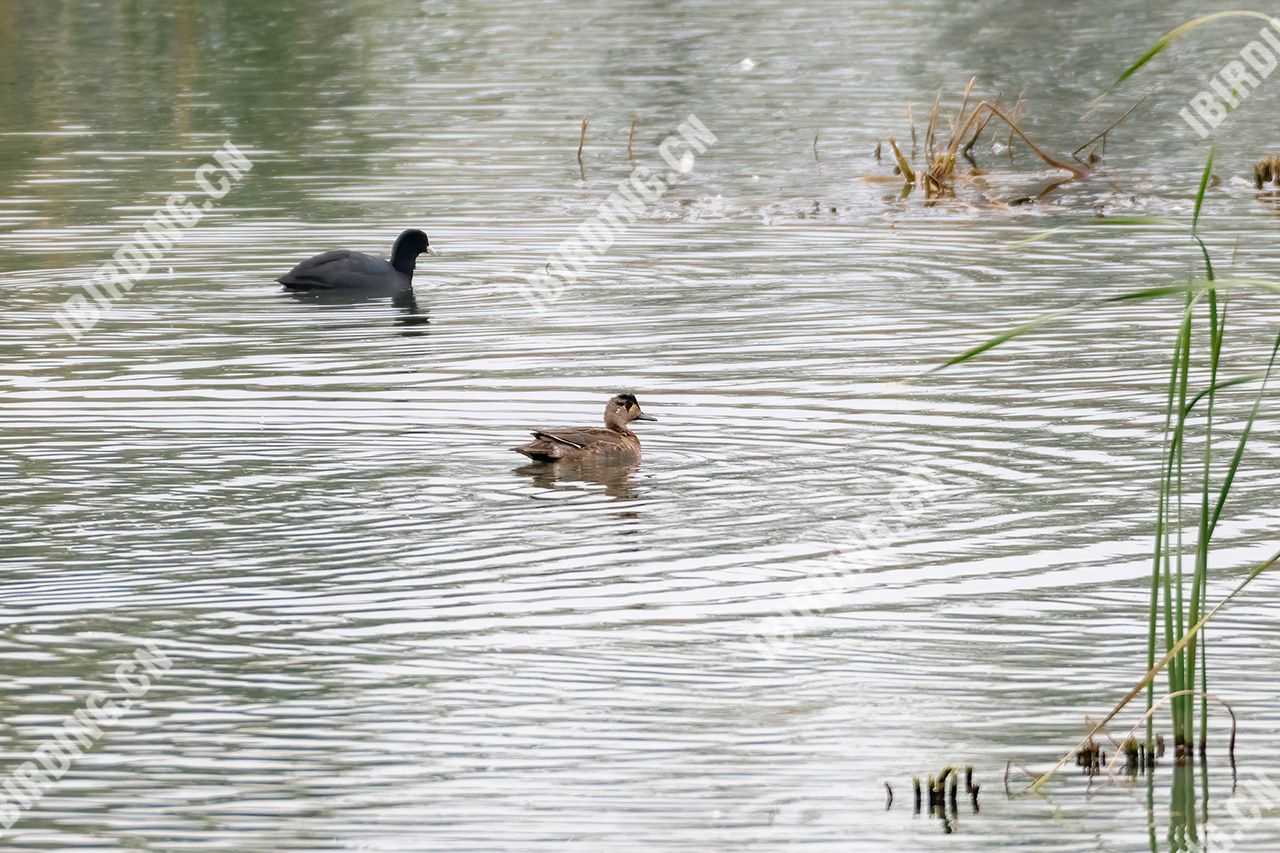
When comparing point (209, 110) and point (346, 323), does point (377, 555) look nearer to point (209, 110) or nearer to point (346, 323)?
point (346, 323)

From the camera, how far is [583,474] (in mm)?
11398

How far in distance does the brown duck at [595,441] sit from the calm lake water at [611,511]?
0.67ft

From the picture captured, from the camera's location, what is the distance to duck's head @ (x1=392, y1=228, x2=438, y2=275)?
17.7 metres

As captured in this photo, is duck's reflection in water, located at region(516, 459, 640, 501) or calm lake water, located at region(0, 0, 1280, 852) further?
duck's reflection in water, located at region(516, 459, 640, 501)

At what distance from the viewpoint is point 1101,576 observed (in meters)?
9.28

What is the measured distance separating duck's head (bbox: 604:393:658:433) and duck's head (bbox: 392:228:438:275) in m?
6.26

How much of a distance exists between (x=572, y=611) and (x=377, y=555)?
120cm

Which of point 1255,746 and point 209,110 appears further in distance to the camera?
point 209,110

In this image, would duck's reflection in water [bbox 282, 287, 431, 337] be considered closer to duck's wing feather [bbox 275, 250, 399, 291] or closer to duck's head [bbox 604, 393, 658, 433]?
duck's wing feather [bbox 275, 250, 399, 291]

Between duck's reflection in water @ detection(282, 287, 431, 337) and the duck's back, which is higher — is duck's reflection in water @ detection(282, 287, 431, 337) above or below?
above

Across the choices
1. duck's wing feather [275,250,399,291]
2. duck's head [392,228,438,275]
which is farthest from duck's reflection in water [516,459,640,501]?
duck's head [392,228,438,275]

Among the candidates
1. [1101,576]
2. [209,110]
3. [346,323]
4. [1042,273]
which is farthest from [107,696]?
[209,110]

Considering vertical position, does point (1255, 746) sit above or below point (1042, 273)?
below

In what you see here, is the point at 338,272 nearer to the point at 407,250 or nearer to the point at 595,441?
the point at 407,250
